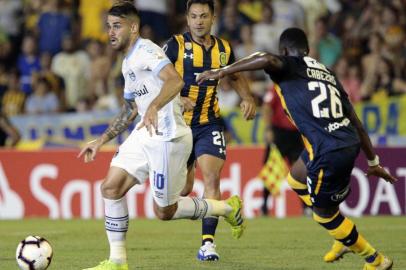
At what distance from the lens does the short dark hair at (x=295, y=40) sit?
8.02m

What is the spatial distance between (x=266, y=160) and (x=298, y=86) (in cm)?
750

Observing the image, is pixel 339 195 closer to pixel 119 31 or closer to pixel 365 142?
pixel 365 142

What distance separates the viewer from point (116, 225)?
816 centimetres

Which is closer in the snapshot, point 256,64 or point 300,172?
point 256,64

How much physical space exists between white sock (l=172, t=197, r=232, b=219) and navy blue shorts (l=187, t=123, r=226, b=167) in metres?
0.68

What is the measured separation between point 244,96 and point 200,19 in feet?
2.76

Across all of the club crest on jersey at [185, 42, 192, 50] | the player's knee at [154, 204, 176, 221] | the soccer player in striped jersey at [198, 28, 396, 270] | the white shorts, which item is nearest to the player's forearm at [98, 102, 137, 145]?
the white shorts

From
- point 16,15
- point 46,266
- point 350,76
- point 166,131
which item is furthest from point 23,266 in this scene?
point 16,15

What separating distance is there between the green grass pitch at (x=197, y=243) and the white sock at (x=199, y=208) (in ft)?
1.46

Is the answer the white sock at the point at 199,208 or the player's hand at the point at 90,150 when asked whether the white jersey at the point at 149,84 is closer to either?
the player's hand at the point at 90,150

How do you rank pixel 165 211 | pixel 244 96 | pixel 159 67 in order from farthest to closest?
pixel 244 96 → pixel 165 211 → pixel 159 67

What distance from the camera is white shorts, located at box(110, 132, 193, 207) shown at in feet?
26.7

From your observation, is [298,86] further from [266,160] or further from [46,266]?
[266,160]

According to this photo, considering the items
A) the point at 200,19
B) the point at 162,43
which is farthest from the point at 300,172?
the point at 162,43
